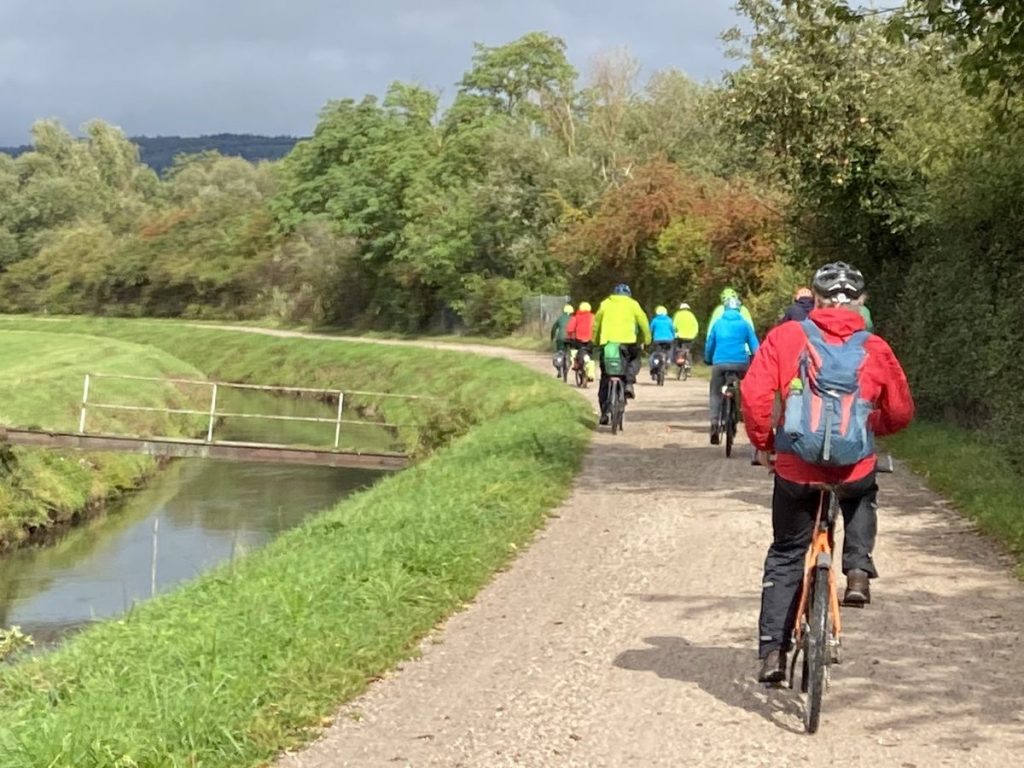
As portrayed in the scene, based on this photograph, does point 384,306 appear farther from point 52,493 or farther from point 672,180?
point 52,493

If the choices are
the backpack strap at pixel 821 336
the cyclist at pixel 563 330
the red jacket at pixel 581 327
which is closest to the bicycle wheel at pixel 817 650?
the backpack strap at pixel 821 336

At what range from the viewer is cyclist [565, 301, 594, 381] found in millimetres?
26234

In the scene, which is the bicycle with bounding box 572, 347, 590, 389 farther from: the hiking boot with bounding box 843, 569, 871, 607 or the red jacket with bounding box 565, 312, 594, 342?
the hiking boot with bounding box 843, 569, 871, 607

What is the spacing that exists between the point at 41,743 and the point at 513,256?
50665mm

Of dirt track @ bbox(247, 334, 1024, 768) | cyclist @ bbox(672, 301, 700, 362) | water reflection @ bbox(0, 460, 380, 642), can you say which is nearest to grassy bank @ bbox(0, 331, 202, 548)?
water reflection @ bbox(0, 460, 380, 642)

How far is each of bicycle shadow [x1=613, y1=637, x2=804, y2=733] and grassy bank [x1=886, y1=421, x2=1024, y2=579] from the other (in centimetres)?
278

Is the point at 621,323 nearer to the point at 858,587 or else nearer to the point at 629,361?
the point at 629,361

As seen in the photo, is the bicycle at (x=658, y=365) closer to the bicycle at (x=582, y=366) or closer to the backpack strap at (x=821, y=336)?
the bicycle at (x=582, y=366)

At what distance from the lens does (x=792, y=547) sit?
5.99 m

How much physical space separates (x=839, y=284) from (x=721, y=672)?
2021mm

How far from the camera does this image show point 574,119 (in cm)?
6612

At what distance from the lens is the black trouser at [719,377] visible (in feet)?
50.1

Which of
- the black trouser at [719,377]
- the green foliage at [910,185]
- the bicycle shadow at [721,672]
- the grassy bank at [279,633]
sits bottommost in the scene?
the grassy bank at [279,633]

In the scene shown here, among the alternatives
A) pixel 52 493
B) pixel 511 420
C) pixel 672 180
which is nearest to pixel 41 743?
pixel 511 420
